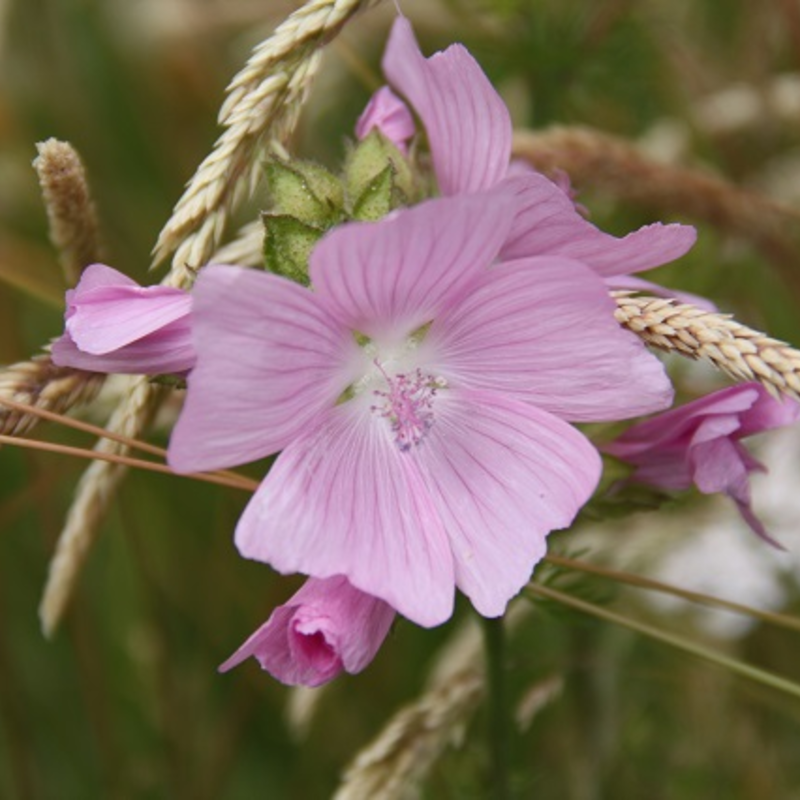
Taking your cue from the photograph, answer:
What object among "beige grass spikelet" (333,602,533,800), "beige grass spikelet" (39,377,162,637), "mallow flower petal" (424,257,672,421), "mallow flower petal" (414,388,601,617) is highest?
"mallow flower petal" (424,257,672,421)

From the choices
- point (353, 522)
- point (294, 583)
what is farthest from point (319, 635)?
point (294, 583)

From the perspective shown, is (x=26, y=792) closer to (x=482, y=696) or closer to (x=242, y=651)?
(x=482, y=696)

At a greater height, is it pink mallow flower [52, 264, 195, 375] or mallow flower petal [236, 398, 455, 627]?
pink mallow flower [52, 264, 195, 375]

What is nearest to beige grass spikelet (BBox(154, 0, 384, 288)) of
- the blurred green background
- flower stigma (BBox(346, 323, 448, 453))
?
flower stigma (BBox(346, 323, 448, 453))

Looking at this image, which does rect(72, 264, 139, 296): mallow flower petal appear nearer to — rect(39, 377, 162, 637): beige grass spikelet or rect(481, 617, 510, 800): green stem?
rect(39, 377, 162, 637): beige grass spikelet

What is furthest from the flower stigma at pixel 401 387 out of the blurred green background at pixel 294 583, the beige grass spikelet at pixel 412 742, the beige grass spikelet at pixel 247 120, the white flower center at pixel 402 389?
the blurred green background at pixel 294 583

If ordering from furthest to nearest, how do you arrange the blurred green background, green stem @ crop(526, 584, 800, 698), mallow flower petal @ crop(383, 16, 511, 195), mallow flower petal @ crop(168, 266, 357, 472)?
1. the blurred green background
2. green stem @ crop(526, 584, 800, 698)
3. mallow flower petal @ crop(383, 16, 511, 195)
4. mallow flower petal @ crop(168, 266, 357, 472)

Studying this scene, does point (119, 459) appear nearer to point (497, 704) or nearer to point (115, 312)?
point (115, 312)
